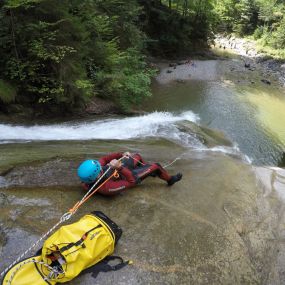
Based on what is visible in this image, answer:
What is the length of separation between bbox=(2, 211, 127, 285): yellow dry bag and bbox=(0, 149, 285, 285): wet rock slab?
27cm

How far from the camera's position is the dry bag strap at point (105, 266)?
14.6ft

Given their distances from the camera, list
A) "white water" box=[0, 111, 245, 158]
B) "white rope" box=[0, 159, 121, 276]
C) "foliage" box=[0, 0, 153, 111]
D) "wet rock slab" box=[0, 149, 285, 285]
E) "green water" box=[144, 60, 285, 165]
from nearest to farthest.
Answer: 1. "white rope" box=[0, 159, 121, 276]
2. "wet rock slab" box=[0, 149, 285, 285]
3. "white water" box=[0, 111, 245, 158]
4. "foliage" box=[0, 0, 153, 111]
5. "green water" box=[144, 60, 285, 165]

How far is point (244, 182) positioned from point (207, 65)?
20.4 meters

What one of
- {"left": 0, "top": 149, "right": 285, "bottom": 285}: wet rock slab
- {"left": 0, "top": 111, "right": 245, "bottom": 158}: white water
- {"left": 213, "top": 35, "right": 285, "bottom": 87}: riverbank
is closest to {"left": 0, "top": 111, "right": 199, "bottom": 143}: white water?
{"left": 0, "top": 111, "right": 245, "bottom": 158}: white water

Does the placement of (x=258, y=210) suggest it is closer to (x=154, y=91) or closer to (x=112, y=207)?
(x=112, y=207)

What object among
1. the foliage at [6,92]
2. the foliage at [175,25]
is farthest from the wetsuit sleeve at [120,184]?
the foliage at [175,25]

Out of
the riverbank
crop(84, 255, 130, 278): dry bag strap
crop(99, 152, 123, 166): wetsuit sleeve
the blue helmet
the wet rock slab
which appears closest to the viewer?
crop(84, 255, 130, 278): dry bag strap

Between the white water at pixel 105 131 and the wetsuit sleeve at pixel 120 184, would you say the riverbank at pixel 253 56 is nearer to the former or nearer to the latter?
the white water at pixel 105 131

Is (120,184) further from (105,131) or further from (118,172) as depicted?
(105,131)

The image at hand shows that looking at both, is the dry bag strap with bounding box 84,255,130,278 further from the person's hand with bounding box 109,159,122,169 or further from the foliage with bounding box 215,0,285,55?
the foliage with bounding box 215,0,285,55

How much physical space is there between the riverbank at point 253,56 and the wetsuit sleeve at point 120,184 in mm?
21045

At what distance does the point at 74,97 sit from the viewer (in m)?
12.2

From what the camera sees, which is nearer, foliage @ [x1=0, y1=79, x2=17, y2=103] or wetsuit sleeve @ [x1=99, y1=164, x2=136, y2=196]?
wetsuit sleeve @ [x1=99, y1=164, x2=136, y2=196]

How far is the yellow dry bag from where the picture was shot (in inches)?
160
